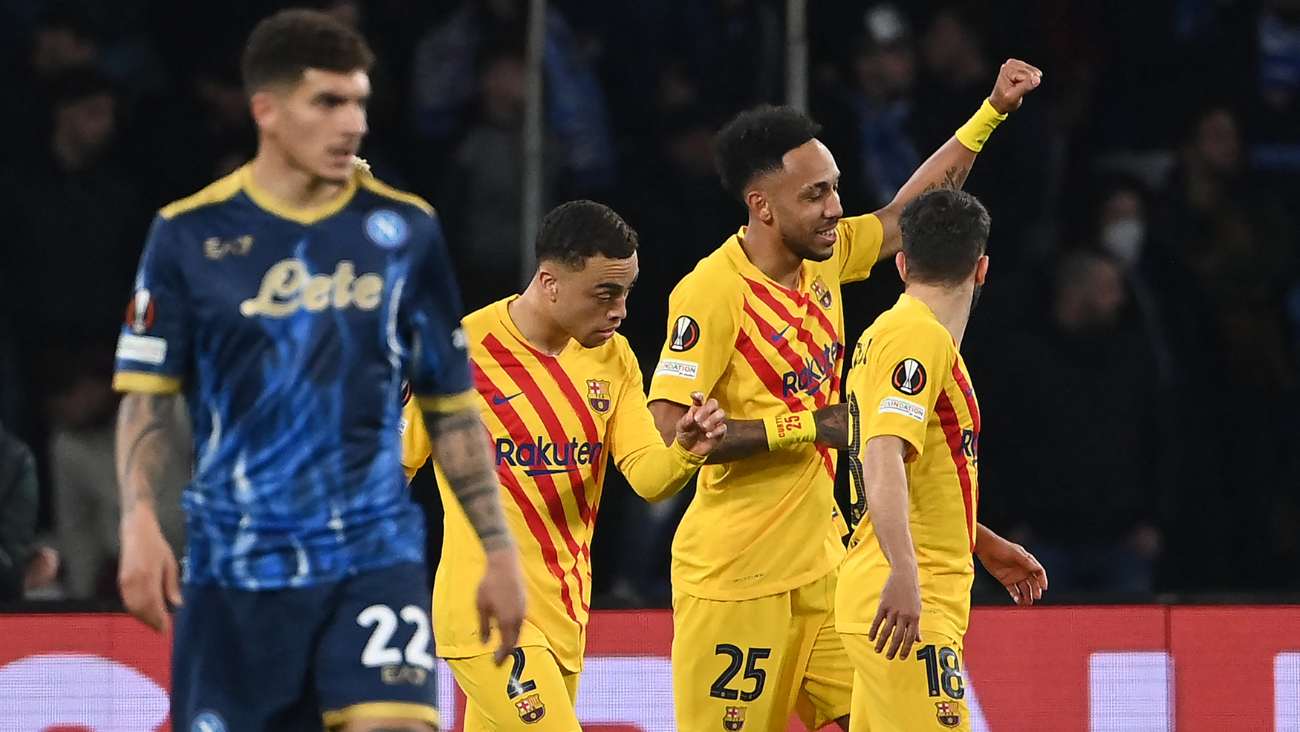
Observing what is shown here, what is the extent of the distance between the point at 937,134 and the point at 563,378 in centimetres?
370

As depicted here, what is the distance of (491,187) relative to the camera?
27.0ft

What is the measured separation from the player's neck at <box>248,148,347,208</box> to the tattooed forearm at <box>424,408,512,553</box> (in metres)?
0.51

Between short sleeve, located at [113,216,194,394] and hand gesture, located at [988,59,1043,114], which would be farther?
hand gesture, located at [988,59,1043,114]

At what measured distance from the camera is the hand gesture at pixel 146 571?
3590mm

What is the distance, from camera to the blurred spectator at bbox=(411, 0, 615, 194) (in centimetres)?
832

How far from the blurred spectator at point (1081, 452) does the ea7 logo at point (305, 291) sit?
5161 mm

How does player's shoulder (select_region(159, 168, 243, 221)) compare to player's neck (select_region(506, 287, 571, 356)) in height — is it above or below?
below

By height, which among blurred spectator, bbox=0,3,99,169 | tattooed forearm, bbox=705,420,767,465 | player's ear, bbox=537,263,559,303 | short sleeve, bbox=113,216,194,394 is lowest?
short sleeve, bbox=113,216,194,394

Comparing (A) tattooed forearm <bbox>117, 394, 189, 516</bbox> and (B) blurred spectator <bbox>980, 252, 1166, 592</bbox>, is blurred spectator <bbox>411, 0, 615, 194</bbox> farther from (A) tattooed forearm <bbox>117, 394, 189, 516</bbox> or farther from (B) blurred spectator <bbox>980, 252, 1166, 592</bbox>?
(A) tattooed forearm <bbox>117, 394, 189, 516</bbox>

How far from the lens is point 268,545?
12.2ft

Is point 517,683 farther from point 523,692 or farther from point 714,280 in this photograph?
point 714,280

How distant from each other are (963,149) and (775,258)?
1.02 m

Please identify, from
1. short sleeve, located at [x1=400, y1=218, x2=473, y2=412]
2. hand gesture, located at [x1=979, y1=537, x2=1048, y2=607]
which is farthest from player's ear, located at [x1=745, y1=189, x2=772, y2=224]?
short sleeve, located at [x1=400, y1=218, x2=473, y2=412]

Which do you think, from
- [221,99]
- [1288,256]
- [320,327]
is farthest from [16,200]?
[1288,256]
